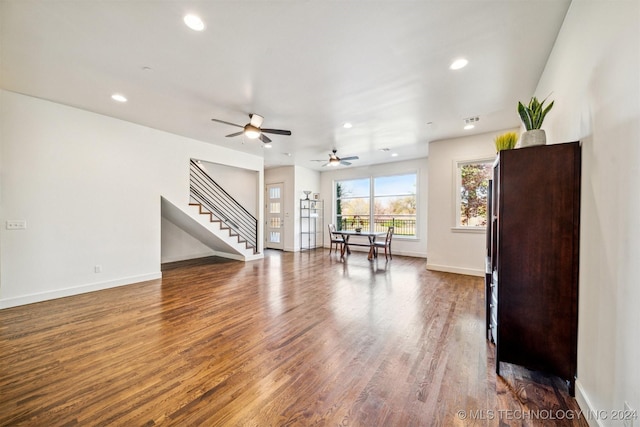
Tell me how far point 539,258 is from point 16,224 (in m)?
6.30

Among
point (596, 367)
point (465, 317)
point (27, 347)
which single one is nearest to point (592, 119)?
point (596, 367)

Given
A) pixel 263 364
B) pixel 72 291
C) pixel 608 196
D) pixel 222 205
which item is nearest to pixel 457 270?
pixel 608 196

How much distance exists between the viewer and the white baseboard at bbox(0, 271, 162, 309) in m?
3.36

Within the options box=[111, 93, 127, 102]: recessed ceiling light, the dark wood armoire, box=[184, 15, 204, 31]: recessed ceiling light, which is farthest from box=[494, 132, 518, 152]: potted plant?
box=[111, 93, 127, 102]: recessed ceiling light

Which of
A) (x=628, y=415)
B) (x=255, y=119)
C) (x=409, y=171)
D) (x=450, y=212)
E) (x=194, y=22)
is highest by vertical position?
(x=194, y=22)

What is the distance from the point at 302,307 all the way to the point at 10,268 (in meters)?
4.19

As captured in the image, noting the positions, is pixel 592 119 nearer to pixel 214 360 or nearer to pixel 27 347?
pixel 214 360

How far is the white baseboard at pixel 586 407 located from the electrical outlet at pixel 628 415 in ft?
1.04

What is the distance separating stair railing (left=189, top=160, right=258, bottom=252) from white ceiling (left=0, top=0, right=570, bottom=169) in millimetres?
2287

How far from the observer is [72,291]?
151 inches

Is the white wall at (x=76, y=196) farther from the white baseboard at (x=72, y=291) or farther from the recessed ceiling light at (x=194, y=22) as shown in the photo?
the recessed ceiling light at (x=194, y=22)

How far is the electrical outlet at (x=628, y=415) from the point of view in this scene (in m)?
1.10

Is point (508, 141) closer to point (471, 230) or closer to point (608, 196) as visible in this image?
point (608, 196)

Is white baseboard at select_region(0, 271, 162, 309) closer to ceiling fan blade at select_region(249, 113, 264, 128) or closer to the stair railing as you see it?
the stair railing
